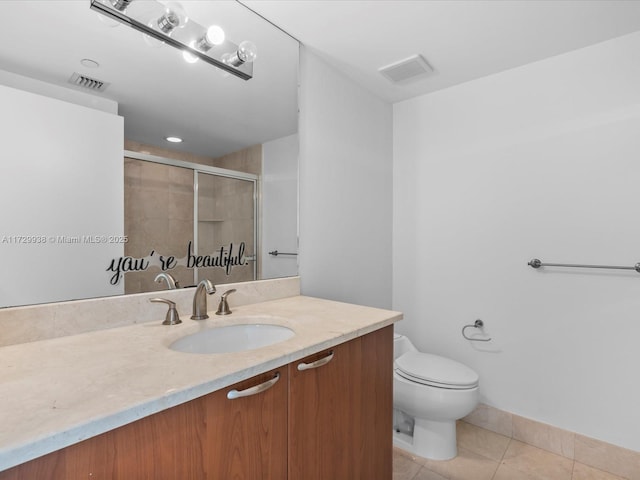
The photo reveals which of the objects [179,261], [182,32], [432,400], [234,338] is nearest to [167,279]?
[179,261]

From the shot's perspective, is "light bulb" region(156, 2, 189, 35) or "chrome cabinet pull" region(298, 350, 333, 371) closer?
"chrome cabinet pull" region(298, 350, 333, 371)

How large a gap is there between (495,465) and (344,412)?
1.21 metres

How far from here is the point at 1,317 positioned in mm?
896

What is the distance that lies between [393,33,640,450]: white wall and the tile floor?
0.18m

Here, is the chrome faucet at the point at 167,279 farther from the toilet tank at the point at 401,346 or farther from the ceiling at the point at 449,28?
the toilet tank at the point at 401,346

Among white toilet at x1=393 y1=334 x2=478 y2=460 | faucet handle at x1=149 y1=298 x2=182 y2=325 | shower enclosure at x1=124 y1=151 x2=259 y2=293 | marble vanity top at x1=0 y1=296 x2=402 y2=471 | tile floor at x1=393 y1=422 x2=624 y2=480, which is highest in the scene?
shower enclosure at x1=124 y1=151 x2=259 y2=293

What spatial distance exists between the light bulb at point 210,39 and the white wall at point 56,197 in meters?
0.47

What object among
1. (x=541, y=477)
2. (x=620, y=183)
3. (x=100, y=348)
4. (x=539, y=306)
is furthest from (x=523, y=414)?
(x=100, y=348)

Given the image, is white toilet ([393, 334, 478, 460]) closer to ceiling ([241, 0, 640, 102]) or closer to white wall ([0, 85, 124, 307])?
white wall ([0, 85, 124, 307])

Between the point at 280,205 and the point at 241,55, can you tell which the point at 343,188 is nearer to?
the point at 280,205

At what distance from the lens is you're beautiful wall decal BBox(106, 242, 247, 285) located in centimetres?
113

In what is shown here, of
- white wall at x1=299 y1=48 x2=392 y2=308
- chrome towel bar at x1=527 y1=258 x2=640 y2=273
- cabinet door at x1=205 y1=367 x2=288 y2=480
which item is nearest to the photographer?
cabinet door at x1=205 y1=367 x2=288 y2=480

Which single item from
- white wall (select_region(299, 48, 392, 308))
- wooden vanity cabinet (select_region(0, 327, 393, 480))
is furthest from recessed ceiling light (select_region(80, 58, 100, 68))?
wooden vanity cabinet (select_region(0, 327, 393, 480))

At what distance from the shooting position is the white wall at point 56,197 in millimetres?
931
